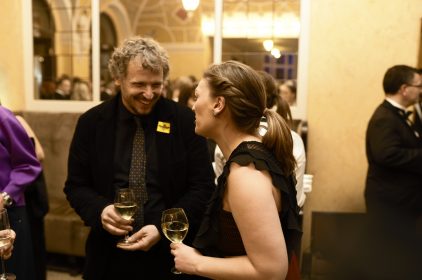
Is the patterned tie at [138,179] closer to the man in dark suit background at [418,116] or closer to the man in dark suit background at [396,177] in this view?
the man in dark suit background at [396,177]

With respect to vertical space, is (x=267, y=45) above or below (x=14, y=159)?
above

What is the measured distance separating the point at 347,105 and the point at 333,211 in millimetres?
984

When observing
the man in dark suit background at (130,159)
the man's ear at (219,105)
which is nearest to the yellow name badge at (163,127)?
the man in dark suit background at (130,159)

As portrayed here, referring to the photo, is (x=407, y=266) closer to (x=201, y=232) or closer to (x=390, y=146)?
(x=390, y=146)

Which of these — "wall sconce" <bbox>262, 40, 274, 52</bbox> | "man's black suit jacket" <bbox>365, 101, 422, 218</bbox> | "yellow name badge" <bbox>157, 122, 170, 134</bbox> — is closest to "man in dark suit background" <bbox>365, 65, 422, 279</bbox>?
"man's black suit jacket" <bbox>365, 101, 422, 218</bbox>

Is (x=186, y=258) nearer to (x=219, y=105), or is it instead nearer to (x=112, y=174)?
(x=219, y=105)

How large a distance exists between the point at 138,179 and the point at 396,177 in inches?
78.1

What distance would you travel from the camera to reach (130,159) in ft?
6.01

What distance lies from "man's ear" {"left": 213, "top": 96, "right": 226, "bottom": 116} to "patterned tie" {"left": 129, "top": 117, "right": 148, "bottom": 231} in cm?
68

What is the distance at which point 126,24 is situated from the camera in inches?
349

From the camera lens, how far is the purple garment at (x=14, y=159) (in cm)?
204

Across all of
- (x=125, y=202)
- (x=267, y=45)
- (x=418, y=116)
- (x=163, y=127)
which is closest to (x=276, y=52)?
(x=267, y=45)

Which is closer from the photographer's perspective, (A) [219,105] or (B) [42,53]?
(A) [219,105]

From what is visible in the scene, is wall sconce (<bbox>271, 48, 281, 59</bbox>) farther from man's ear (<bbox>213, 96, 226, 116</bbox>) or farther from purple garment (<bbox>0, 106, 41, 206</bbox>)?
man's ear (<bbox>213, 96, 226, 116</bbox>)
